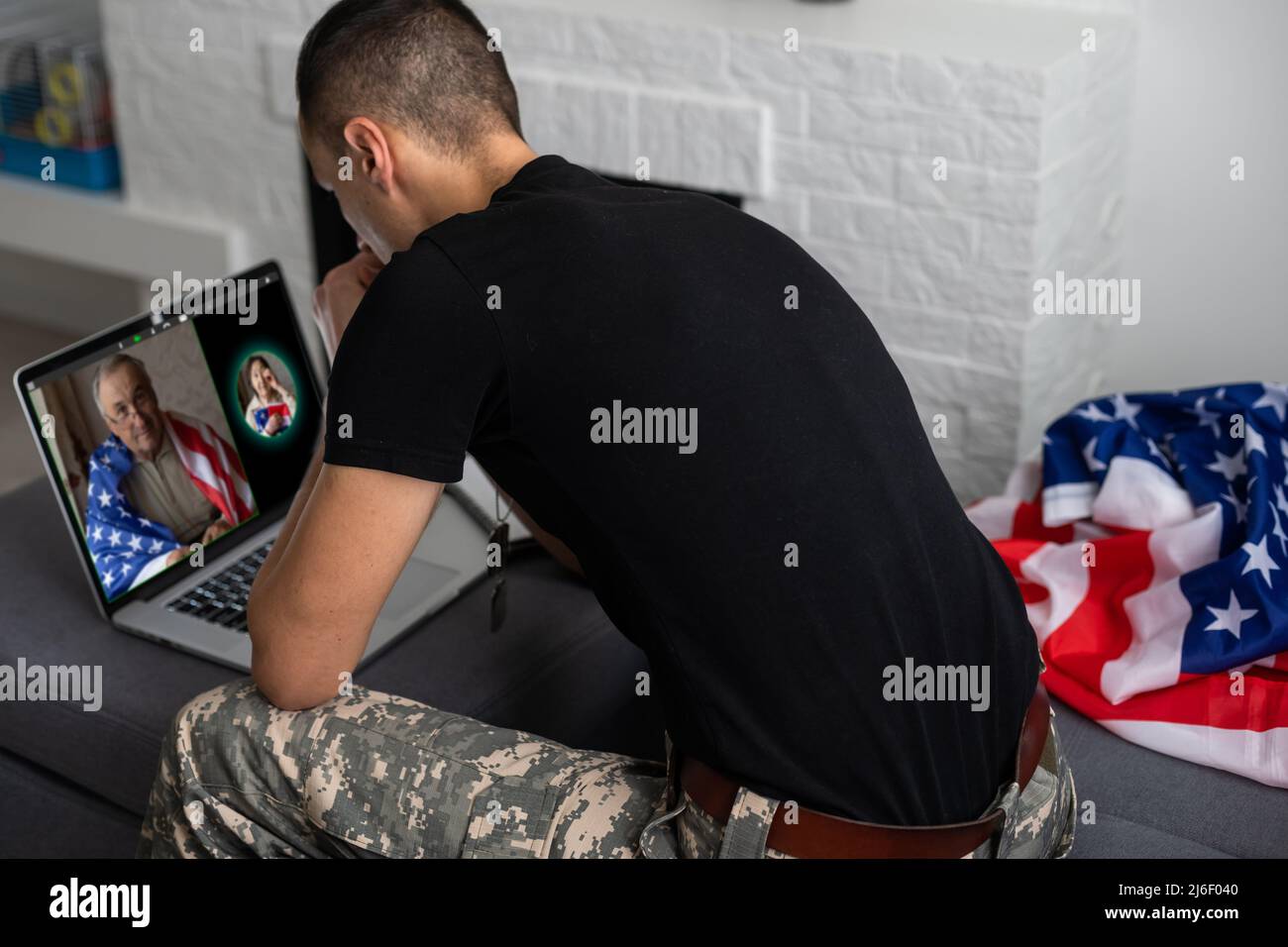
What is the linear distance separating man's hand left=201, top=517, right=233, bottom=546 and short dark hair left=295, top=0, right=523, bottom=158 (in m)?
0.56

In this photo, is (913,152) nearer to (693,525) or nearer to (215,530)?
(215,530)

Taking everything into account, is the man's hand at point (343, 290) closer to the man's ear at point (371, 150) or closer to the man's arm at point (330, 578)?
the man's ear at point (371, 150)

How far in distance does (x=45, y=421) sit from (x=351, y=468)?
576 mm

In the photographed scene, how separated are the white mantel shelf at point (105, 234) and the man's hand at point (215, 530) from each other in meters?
1.23

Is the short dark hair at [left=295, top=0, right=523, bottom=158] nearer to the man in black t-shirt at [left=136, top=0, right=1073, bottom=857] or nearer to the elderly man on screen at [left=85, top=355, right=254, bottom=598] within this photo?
the man in black t-shirt at [left=136, top=0, right=1073, bottom=857]

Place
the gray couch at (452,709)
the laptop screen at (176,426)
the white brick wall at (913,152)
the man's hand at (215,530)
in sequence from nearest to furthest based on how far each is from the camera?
the gray couch at (452,709)
the laptop screen at (176,426)
the man's hand at (215,530)
the white brick wall at (913,152)

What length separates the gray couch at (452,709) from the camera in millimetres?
1365

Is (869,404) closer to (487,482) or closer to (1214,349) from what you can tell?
(487,482)

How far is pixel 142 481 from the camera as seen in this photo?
154 cm

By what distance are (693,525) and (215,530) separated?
0.82 m

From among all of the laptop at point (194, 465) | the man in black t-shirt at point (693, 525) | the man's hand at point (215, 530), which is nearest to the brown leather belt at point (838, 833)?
the man in black t-shirt at point (693, 525)

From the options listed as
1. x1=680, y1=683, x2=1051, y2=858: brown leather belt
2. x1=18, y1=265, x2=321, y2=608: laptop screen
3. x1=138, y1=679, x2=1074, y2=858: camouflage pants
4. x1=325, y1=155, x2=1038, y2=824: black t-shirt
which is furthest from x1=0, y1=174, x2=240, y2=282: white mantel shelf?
x1=680, y1=683, x2=1051, y2=858: brown leather belt
